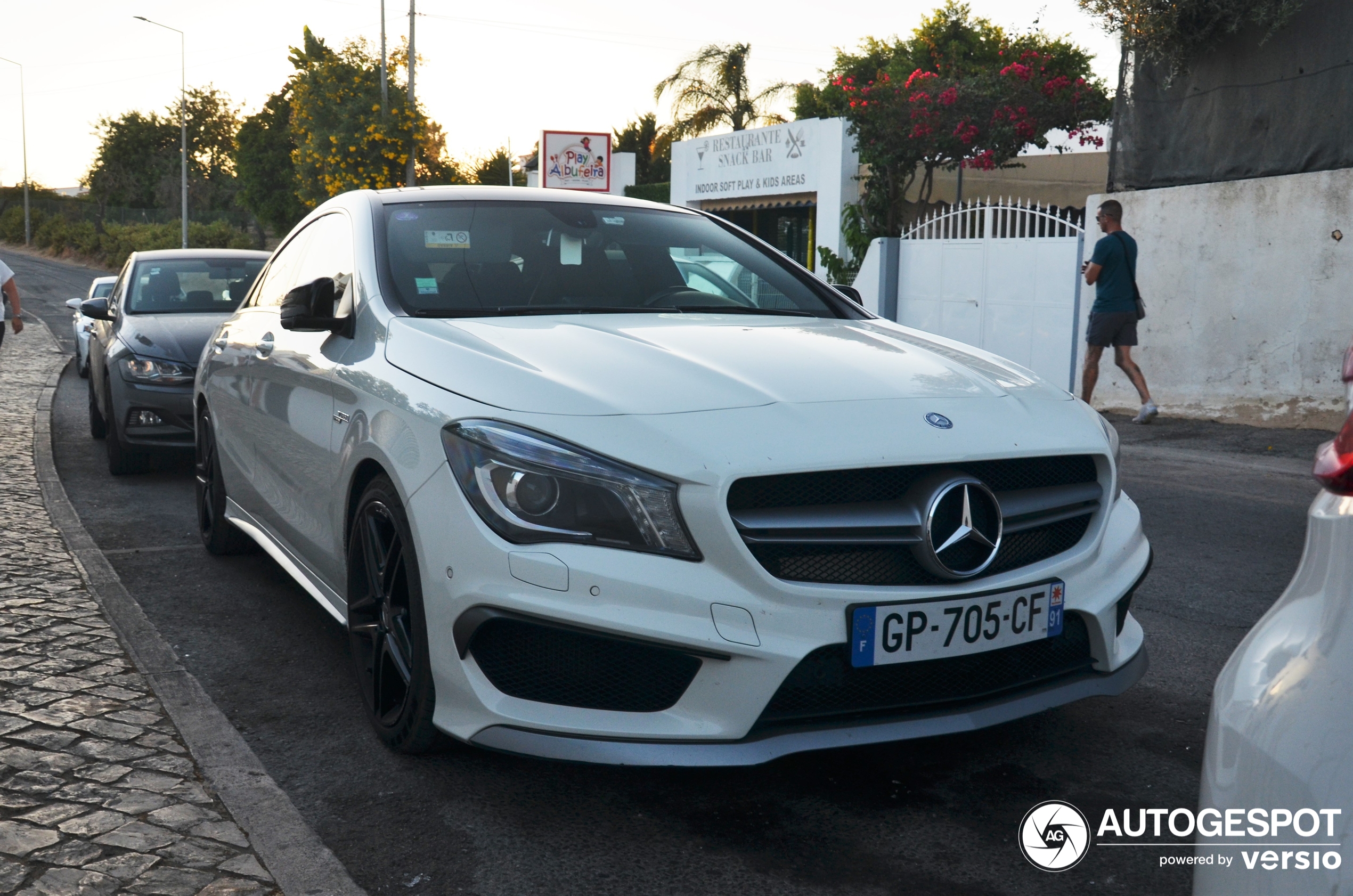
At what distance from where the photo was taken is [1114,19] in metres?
11.8

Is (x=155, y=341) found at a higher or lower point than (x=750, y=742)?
higher

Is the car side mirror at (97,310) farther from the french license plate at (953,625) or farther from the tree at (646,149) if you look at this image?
the tree at (646,149)

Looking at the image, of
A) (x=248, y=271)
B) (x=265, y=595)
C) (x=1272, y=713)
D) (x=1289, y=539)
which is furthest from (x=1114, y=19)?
(x=1272, y=713)

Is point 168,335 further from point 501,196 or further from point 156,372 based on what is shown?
point 501,196

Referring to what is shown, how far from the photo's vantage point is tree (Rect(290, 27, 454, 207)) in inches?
1282

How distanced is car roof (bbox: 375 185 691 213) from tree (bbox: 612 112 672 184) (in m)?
44.1

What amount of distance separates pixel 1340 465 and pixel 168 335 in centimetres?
780

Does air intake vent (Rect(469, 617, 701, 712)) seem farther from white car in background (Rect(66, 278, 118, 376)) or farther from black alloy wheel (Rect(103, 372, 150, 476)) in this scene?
white car in background (Rect(66, 278, 118, 376))

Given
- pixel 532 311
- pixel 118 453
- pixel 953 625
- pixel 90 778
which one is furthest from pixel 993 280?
pixel 90 778

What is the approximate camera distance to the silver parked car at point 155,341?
7875mm

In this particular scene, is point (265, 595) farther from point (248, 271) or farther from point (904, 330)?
point (248, 271)

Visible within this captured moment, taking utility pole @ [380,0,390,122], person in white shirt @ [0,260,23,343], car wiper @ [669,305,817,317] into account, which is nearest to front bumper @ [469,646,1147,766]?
car wiper @ [669,305,817,317]

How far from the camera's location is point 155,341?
8.16 meters

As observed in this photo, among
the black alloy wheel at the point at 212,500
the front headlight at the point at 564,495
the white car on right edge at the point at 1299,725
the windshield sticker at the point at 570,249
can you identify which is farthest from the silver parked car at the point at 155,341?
the white car on right edge at the point at 1299,725
